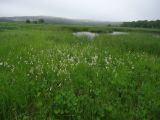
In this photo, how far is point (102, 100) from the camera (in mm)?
4520

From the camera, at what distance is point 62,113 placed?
398 cm

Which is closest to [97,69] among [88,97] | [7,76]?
[88,97]

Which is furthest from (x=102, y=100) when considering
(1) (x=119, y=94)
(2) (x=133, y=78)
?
(2) (x=133, y=78)

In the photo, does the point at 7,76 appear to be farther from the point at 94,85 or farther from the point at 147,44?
the point at 147,44

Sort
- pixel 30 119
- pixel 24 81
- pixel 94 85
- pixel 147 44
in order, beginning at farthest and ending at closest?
pixel 147 44
pixel 94 85
pixel 24 81
pixel 30 119

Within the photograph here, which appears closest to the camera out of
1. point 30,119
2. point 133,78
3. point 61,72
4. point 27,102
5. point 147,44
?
point 30,119

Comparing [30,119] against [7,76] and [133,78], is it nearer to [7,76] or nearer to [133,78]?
[7,76]

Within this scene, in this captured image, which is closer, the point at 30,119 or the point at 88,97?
the point at 30,119

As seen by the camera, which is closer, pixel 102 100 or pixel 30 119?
pixel 30 119

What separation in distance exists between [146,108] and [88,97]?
106 centimetres

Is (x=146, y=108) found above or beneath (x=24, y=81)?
beneath

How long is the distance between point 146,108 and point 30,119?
2.05m

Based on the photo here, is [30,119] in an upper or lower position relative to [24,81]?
lower

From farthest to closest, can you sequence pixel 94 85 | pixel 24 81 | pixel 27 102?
pixel 94 85 < pixel 24 81 < pixel 27 102
